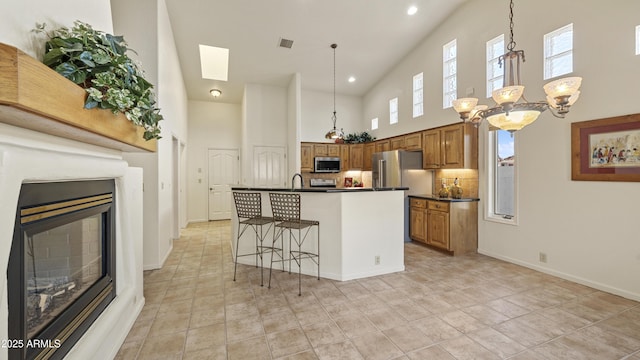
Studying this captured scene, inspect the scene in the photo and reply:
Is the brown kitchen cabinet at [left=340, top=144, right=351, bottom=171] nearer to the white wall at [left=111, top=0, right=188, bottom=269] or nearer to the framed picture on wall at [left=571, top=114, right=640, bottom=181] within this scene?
the white wall at [left=111, top=0, right=188, bottom=269]

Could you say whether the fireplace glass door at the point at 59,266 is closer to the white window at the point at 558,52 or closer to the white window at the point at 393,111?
the white window at the point at 558,52

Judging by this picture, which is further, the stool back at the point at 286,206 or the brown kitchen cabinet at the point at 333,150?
the brown kitchen cabinet at the point at 333,150

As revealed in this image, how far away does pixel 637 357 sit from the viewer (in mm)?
1903

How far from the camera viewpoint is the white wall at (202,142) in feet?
24.2

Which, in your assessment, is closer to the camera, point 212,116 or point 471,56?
point 471,56

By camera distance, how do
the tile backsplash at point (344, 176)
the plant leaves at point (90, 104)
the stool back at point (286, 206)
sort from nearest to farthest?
1. the plant leaves at point (90, 104)
2. the stool back at point (286, 206)
3. the tile backsplash at point (344, 176)

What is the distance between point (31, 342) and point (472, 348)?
2675mm

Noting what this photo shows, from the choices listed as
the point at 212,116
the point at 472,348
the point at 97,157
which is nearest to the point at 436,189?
the point at 472,348

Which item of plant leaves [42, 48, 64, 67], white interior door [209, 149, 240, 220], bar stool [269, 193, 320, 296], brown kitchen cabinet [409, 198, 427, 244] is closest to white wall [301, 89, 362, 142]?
white interior door [209, 149, 240, 220]

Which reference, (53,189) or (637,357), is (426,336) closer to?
(637,357)

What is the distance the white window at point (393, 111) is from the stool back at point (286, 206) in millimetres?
4308

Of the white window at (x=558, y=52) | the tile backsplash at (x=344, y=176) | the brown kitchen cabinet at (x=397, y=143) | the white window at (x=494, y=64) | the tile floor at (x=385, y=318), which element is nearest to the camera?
the tile floor at (x=385, y=318)

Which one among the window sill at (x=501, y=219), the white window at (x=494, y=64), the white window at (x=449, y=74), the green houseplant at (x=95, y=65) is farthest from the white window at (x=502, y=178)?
the green houseplant at (x=95, y=65)

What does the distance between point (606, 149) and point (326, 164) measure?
512cm
